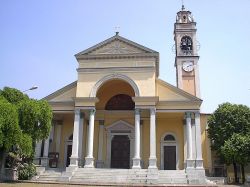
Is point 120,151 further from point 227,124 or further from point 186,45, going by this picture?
point 186,45

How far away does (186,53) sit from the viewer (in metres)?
35.5

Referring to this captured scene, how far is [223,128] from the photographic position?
90.6 ft

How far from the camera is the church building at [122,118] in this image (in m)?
23.6

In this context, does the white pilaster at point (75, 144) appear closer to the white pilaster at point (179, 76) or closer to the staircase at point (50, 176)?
the staircase at point (50, 176)

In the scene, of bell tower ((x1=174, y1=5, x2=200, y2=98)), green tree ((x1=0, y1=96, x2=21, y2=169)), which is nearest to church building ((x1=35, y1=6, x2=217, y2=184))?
green tree ((x1=0, y1=96, x2=21, y2=169))

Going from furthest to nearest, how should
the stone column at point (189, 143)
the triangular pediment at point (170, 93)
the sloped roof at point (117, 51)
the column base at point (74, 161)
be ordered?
the sloped roof at point (117, 51)
the triangular pediment at point (170, 93)
the column base at point (74, 161)
the stone column at point (189, 143)

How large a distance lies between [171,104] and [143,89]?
2.58 m

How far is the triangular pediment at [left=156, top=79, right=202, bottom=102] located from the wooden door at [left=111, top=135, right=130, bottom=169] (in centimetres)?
506

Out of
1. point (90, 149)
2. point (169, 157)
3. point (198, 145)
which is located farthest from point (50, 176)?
point (198, 145)

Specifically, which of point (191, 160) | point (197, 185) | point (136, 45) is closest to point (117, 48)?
point (136, 45)

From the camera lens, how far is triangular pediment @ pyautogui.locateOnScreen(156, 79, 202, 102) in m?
24.5

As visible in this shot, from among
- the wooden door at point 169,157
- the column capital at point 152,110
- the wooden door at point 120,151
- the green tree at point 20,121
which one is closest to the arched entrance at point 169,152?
the wooden door at point 169,157

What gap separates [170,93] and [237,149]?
276 inches

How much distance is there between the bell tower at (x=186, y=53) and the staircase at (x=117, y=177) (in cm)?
1349
